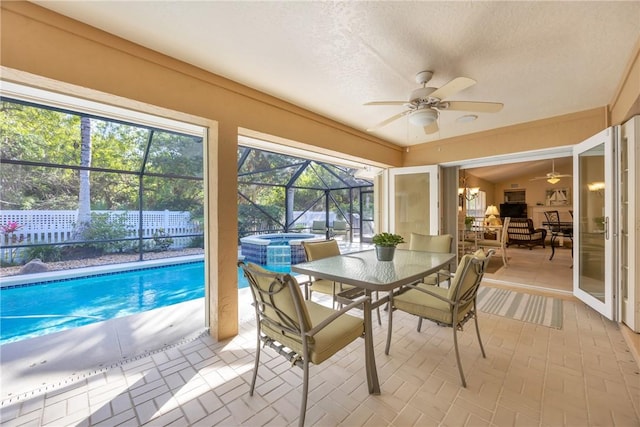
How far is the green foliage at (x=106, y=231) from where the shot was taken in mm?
5406

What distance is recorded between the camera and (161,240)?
6.48 metres

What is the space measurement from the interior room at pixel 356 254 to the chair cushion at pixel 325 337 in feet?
0.06

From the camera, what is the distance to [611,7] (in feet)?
4.95

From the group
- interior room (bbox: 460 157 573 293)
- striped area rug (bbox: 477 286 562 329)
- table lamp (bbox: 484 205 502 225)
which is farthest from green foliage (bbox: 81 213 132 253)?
table lamp (bbox: 484 205 502 225)

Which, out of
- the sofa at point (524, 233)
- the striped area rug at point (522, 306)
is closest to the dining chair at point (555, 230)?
the sofa at point (524, 233)

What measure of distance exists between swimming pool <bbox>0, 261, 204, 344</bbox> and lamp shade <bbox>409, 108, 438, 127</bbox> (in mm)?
4311

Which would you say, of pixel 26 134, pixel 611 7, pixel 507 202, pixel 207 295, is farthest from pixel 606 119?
pixel 26 134

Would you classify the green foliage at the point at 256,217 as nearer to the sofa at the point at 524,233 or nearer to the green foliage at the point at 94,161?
the green foliage at the point at 94,161

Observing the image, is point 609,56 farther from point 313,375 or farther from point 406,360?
point 313,375

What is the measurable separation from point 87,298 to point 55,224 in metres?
2.15

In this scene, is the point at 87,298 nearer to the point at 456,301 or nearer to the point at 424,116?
the point at 456,301

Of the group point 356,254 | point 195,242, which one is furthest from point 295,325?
point 195,242

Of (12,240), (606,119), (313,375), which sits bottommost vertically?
(313,375)

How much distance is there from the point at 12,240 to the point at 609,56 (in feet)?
28.2
